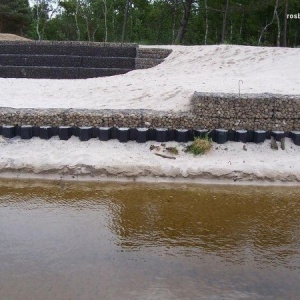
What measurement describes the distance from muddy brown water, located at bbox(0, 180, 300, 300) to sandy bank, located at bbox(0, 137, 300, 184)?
0.94 ft

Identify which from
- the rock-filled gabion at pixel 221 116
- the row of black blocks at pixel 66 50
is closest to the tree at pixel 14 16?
the row of black blocks at pixel 66 50

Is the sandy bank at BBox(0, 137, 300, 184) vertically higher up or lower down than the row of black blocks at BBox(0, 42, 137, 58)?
lower down

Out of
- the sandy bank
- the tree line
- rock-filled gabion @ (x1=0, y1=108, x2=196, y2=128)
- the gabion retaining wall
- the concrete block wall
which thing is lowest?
the sandy bank

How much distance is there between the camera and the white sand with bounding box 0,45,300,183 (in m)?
6.54

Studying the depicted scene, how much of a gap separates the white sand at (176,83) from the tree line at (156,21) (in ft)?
28.7

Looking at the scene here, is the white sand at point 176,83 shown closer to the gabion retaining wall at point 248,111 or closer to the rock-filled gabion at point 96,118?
the rock-filled gabion at point 96,118

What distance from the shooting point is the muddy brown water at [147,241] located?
3.66 meters

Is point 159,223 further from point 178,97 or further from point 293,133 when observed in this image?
point 178,97

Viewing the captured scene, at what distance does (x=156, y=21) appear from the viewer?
29344mm

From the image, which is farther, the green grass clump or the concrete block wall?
the concrete block wall

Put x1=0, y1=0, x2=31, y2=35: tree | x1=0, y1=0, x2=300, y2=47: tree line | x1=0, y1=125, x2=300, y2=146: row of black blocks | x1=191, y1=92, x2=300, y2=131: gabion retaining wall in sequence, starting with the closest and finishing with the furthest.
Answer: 1. x1=0, y1=125, x2=300, y2=146: row of black blocks
2. x1=191, y1=92, x2=300, y2=131: gabion retaining wall
3. x1=0, y1=0, x2=300, y2=47: tree line
4. x1=0, y1=0, x2=31, y2=35: tree

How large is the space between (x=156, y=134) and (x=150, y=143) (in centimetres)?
18

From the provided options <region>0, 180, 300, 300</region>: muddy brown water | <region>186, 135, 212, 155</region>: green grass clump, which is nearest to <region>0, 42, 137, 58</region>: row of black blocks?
<region>186, 135, 212, 155</region>: green grass clump

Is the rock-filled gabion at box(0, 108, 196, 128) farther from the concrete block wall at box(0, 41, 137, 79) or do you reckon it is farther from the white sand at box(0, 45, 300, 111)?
the concrete block wall at box(0, 41, 137, 79)
